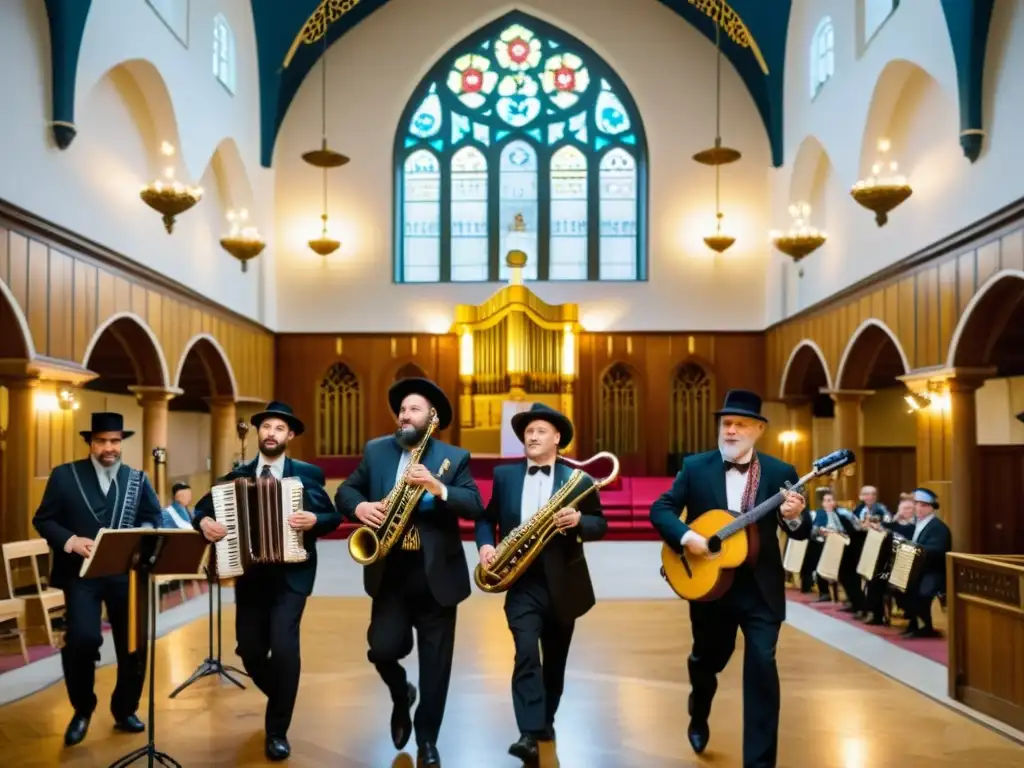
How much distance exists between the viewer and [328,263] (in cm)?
1927

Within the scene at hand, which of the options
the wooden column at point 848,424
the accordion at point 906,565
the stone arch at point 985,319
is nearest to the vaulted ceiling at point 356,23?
the wooden column at point 848,424

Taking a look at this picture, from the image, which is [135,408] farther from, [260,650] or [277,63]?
[260,650]

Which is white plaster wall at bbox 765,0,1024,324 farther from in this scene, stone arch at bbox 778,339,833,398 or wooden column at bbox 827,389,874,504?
wooden column at bbox 827,389,874,504

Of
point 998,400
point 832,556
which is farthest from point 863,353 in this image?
point 832,556

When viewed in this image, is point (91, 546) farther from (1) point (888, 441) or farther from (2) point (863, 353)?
(1) point (888, 441)

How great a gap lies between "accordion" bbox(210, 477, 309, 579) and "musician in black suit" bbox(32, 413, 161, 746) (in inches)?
28.6

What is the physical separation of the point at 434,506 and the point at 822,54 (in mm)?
12674

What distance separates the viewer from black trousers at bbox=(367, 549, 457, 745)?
4746 mm

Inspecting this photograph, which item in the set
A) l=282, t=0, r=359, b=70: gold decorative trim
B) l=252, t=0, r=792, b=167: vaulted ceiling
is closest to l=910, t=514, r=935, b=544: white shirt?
l=252, t=0, r=792, b=167: vaulted ceiling

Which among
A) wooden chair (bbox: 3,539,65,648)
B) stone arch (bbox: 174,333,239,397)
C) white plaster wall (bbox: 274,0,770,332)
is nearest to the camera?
wooden chair (bbox: 3,539,65,648)

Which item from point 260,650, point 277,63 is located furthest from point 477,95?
point 260,650

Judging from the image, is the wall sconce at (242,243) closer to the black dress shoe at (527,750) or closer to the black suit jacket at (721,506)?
the black suit jacket at (721,506)

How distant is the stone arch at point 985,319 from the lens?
9.90 meters

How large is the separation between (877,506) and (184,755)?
771 centimetres
